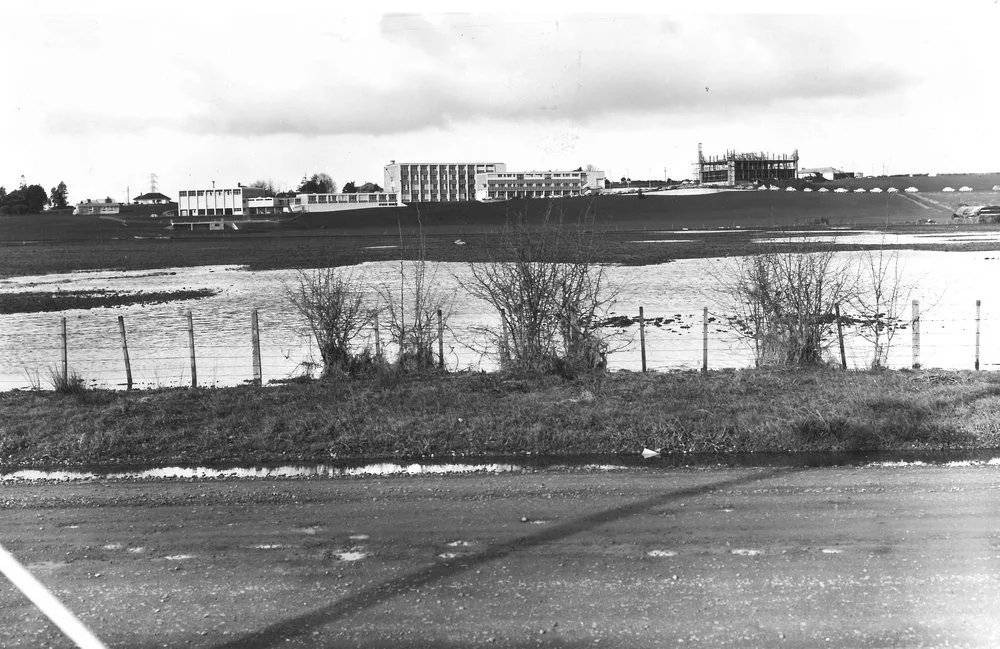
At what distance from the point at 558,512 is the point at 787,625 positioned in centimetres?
276

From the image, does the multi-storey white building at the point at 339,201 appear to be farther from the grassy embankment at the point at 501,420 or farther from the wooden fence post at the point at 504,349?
the grassy embankment at the point at 501,420

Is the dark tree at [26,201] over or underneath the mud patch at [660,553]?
over

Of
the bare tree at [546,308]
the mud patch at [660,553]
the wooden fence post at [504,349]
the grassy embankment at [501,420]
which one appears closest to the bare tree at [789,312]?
the grassy embankment at [501,420]

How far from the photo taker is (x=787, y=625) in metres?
5.43

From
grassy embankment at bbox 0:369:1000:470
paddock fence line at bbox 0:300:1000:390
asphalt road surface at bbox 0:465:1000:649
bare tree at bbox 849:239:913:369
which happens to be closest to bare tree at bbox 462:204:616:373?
paddock fence line at bbox 0:300:1000:390

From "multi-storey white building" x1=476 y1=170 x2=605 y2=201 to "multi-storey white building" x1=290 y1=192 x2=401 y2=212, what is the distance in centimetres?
1642

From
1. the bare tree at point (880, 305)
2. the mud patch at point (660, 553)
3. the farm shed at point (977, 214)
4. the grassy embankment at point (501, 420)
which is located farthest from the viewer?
the farm shed at point (977, 214)

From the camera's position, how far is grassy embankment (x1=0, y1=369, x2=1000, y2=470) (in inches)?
424

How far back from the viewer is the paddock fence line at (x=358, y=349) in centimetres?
1630

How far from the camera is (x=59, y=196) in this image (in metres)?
156

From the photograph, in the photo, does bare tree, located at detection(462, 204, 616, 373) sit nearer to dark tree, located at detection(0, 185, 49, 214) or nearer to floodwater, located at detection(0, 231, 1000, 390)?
floodwater, located at detection(0, 231, 1000, 390)

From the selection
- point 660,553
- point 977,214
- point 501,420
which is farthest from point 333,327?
point 977,214

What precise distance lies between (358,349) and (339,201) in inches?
5963

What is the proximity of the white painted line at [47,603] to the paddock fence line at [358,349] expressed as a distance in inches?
327
